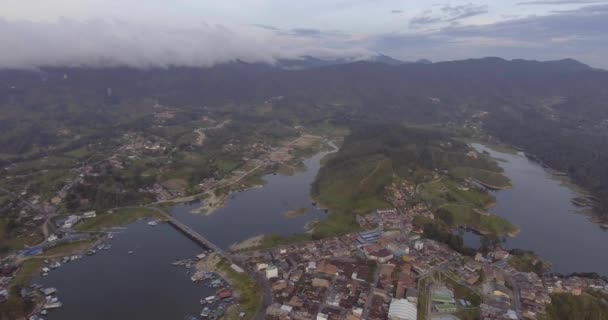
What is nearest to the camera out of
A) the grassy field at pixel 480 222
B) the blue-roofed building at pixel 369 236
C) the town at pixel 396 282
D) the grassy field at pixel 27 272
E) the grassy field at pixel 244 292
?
the town at pixel 396 282

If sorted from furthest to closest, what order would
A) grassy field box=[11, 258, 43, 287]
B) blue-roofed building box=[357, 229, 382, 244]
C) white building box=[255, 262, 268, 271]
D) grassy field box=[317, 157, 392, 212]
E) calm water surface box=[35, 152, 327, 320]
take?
grassy field box=[317, 157, 392, 212]
blue-roofed building box=[357, 229, 382, 244]
white building box=[255, 262, 268, 271]
grassy field box=[11, 258, 43, 287]
calm water surface box=[35, 152, 327, 320]

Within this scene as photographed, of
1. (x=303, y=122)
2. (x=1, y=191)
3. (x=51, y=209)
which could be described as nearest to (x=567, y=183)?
(x=303, y=122)

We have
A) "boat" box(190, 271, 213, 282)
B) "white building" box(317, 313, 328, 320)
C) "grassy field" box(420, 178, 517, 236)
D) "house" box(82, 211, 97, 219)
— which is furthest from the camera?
"house" box(82, 211, 97, 219)

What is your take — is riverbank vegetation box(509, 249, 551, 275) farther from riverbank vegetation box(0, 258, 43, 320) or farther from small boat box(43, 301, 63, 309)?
riverbank vegetation box(0, 258, 43, 320)

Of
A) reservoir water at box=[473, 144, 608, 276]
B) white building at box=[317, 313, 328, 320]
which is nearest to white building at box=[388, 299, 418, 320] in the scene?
white building at box=[317, 313, 328, 320]

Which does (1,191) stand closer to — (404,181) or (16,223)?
(16,223)

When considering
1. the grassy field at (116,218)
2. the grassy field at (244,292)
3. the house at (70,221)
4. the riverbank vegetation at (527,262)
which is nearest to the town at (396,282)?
the riverbank vegetation at (527,262)

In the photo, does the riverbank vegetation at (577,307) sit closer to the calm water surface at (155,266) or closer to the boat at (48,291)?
the calm water surface at (155,266)
